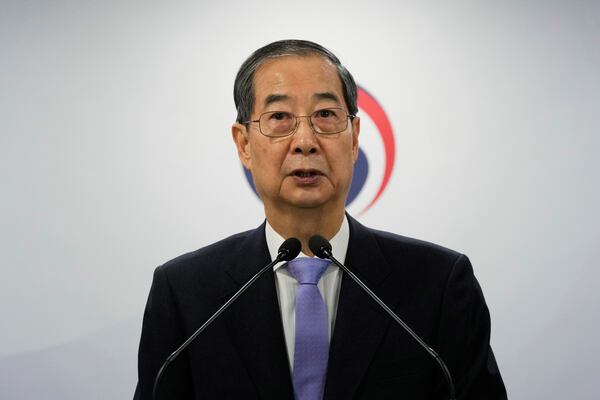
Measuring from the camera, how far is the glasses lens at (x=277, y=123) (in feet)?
4.17

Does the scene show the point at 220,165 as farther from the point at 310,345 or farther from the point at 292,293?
the point at 310,345

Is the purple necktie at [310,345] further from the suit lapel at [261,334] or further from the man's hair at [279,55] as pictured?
the man's hair at [279,55]

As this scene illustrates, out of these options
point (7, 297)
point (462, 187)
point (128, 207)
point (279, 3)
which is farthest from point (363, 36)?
point (7, 297)

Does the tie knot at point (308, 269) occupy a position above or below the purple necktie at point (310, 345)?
above

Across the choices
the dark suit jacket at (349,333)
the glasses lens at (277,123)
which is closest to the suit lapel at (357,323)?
the dark suit jacket at (349,333)

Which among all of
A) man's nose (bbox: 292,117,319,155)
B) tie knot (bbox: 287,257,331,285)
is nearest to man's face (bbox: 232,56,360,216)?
man's nose (bbox: 292,117,319,155)

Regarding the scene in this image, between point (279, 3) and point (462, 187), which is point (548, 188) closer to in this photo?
point (462, 187)

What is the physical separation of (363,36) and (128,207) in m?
1.09

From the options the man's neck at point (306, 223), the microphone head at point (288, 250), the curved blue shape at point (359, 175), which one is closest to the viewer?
the microphone head at point (288, 250)

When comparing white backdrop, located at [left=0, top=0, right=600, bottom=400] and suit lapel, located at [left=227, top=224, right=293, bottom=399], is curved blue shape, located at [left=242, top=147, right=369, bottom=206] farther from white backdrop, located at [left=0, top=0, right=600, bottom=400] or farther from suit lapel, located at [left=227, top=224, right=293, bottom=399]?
suit lapel, located at [left=227, top=224, right=293, bottom=399]

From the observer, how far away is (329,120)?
4.22 feet

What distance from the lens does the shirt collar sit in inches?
52.6

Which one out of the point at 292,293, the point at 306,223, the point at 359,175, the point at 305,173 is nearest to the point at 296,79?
the point at 305,173

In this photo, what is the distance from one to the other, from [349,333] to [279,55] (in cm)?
63
